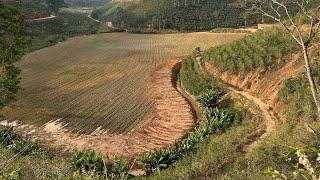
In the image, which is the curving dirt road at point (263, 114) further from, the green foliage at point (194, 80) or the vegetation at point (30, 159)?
the vegetation at point (30, 159)

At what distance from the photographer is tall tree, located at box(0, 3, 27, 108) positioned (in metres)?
21.0

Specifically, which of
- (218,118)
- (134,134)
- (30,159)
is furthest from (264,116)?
(30,159)

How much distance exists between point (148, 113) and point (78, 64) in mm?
20417

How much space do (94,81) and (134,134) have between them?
14317mm

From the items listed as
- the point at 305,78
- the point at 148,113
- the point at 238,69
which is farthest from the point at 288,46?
the point at 148,113

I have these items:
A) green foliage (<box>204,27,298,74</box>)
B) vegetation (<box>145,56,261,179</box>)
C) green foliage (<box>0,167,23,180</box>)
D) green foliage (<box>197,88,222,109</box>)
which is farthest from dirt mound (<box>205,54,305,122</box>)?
green foliage (<box>0,167,23,180</box>)

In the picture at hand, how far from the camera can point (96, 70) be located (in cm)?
4272

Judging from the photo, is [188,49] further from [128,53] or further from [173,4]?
[173,4]

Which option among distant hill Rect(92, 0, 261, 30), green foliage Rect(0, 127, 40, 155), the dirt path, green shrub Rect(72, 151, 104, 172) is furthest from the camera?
distant hill Rect(92, 0, 261, 30)

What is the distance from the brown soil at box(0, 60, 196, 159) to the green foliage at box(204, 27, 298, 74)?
15.4ft

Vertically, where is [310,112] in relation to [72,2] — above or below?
below

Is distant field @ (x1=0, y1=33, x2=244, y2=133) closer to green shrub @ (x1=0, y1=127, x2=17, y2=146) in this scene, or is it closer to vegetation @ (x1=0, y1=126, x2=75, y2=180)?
green shrub @ (x1=0, y1=127, x2=17, y2=146)

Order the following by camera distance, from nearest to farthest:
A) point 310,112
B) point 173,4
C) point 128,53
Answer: point 310,112
point 128,53
point 173,4

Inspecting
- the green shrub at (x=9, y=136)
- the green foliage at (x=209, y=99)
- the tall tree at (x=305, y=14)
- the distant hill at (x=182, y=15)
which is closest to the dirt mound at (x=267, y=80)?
the green foliage at (x=209, y=99)
